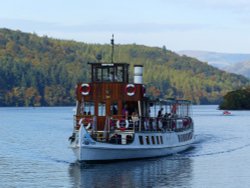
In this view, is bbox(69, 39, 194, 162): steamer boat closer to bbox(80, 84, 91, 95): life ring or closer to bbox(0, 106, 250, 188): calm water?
bbox(80, 84, 91, 95): life ring

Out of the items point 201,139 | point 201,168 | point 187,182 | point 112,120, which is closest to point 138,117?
point 112,120

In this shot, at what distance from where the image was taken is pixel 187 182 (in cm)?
4522

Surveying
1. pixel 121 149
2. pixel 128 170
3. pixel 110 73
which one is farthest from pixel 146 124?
pixel 128 170

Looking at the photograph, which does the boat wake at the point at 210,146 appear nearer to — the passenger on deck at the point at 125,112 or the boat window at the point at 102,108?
the passenger on deck at the point at 125,112

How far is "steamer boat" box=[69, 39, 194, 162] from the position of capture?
51469 millimetres

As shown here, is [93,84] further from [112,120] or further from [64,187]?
[64,187]

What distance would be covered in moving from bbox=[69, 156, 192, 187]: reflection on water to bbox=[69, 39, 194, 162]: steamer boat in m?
0.98

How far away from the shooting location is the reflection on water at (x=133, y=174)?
44500 millimetres

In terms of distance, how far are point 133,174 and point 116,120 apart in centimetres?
642

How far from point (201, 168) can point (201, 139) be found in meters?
34.6

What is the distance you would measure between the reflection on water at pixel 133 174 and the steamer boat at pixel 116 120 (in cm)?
98

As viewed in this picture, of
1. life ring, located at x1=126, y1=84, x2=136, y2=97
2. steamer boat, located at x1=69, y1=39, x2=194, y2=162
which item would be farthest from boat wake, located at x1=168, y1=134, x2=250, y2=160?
life ring, located at x1=126, y1=84, x2=136, y2=97

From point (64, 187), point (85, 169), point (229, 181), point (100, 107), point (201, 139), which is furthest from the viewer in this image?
point (201, 139)

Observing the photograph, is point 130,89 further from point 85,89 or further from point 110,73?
point 85,89
